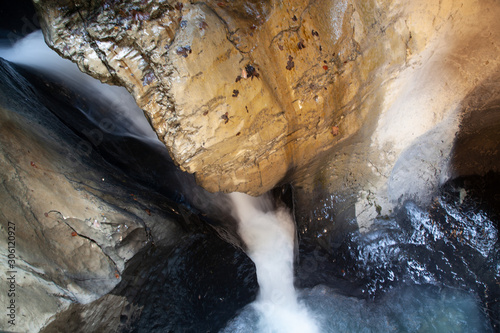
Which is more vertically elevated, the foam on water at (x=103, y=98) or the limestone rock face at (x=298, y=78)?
the foam on water at (x=103, y=98)

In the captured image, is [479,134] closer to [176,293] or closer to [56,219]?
[176,293]

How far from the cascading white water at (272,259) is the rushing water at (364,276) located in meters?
0.01

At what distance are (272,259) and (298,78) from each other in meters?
2.33

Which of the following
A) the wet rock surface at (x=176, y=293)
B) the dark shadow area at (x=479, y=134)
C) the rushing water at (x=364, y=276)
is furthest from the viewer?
the rushing water at (x=364, y=276)

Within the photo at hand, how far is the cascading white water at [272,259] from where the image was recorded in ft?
11.0

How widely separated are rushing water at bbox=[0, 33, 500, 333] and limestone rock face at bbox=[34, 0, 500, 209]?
39 centimetres

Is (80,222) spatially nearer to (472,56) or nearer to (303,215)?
(303,215)

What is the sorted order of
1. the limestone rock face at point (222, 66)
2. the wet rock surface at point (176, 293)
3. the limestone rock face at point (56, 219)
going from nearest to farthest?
the limestone rock face at point (222, 66) → the limestone rock face at point (56, 219) → the wet rock surface at point (176, 293)

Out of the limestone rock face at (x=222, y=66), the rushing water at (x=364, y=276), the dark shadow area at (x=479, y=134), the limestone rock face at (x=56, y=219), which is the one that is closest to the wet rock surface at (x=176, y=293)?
the rushing water at (x=364, y=276)

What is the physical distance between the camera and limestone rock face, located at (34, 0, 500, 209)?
1.96m

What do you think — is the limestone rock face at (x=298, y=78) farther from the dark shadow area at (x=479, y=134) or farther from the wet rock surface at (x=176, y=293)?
the wet rock surface at (x=176, y=293)

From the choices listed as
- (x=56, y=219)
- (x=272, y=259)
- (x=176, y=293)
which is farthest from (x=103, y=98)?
(x=272, y=259)

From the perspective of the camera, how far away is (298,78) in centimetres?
236

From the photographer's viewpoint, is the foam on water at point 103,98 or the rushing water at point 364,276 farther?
the foam on water at point 103,98
